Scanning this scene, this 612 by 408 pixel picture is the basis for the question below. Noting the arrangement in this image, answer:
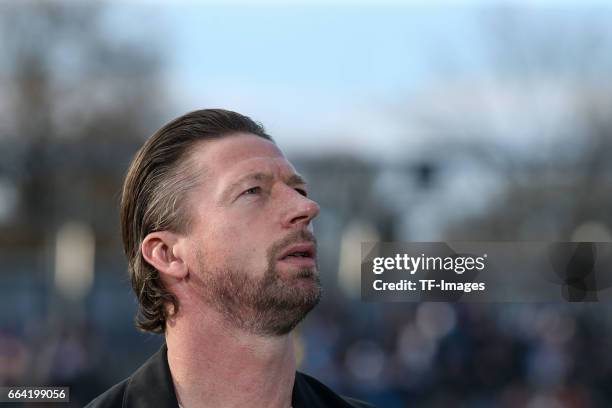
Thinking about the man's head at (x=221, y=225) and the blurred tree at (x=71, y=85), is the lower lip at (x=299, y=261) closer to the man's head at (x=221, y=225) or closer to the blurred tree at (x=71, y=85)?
the man's head at (x=221, y=225)

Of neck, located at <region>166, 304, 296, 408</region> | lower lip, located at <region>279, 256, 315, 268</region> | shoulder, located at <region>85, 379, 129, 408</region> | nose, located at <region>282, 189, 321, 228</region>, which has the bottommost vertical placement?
shoulder, located at <region>85, 379, 129, 408</region>

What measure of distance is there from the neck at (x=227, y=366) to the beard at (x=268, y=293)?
0.13ft

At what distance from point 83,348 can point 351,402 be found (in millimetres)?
6467

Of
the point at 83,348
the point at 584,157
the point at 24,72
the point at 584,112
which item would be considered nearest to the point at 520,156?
the point at 584,157

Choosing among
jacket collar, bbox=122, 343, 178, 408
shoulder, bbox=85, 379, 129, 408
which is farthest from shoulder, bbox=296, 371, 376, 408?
shoulder, bbox=85, 379, 129, 408

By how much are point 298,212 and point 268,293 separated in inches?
7.9

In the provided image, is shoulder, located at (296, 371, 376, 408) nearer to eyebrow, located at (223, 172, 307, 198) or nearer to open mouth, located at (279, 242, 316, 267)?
open mouth, located at (279, 242, 316, 267)

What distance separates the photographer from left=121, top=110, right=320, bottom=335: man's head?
213cm

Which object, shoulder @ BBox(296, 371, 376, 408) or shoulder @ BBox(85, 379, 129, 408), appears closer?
shoulder @ BBox(85, 379, 129, 408)

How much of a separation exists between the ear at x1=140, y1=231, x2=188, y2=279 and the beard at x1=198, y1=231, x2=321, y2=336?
8 cm

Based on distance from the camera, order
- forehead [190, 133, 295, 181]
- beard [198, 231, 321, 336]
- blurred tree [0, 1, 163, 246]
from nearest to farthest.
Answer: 1. beard [198, 231, 321, 336]
2. forehead [190, 133, 295, 181]
3. blurred tree [0, 1, 163, 246]

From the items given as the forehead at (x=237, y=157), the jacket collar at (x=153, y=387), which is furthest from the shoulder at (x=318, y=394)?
the forehead at (x=237, y=157)

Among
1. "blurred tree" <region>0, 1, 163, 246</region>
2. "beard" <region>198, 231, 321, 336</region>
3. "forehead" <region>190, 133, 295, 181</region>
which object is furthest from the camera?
"blurred tree" <region>0, 1, 163, 246</region>

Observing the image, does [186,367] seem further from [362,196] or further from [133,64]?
[133,64]
